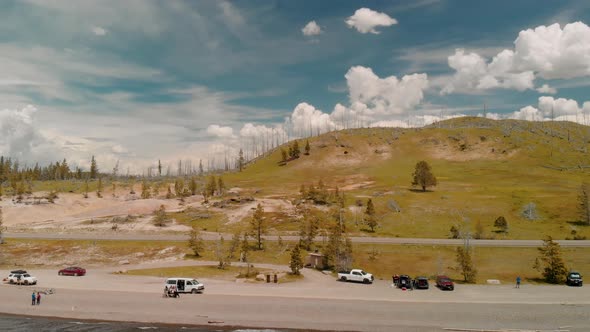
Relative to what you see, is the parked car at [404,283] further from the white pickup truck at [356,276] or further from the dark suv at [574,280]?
the dark suv at [574,280]

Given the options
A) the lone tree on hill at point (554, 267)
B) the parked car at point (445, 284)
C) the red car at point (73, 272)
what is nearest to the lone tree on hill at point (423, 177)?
the lone tree on hill at point (554, 267)

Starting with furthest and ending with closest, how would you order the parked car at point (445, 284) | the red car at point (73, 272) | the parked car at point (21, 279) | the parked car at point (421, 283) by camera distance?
the red car at point (73, 272) < the parked car at point (21, 279) < the parked car at point (421, 283) < the parked car at point (445, 284)

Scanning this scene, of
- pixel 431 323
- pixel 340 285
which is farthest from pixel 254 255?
pixel 431 323

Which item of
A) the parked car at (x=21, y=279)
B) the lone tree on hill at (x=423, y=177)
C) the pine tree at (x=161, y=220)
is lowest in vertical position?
the parked car at (x=21, y=279)

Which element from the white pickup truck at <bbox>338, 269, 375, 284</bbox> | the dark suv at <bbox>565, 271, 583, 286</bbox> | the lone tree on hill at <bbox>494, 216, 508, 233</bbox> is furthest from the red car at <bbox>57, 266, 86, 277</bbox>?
the lone tree on hill at <bbox>494, 216, 508, 233</bbox>

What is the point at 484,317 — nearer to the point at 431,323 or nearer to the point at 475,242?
the point at 431,323

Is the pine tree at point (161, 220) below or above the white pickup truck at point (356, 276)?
above

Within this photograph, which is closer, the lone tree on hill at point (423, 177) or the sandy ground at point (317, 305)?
the sandy ground at point (317, 305)

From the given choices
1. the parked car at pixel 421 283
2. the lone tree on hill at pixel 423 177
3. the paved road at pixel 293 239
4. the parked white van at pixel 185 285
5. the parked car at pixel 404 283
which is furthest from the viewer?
the lone tree on hill at pixel 423 177
